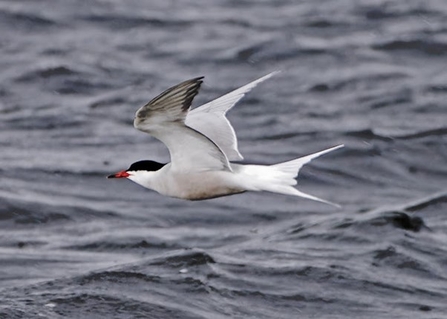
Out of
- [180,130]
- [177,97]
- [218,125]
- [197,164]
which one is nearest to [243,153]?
[218,125]

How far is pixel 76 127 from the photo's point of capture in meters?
14.2

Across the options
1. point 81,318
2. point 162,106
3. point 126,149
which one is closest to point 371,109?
point 126,149

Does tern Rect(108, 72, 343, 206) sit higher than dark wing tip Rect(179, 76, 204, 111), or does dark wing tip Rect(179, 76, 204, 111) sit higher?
dark wing tip Rect(179, 76, 204, 111)

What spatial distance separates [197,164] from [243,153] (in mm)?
5590

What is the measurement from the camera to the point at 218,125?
835 cm

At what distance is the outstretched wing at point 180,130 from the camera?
7215 mm

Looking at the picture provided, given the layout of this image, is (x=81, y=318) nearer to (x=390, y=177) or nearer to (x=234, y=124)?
(x=390, y=177)

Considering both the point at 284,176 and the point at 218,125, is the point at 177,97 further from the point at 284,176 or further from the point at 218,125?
the point at 218,125

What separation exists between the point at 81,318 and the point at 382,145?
5421 mm

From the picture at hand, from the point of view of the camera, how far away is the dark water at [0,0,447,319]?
32.3 ft

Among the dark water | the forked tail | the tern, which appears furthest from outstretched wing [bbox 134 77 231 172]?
the dark water

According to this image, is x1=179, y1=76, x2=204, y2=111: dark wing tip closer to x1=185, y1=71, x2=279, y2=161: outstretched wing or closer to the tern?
the tern

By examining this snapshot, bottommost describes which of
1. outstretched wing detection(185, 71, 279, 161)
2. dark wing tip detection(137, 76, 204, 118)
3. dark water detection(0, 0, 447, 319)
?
dark water detection(0, 0, 447, 319)

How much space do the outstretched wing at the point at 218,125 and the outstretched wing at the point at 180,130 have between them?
35 cm
